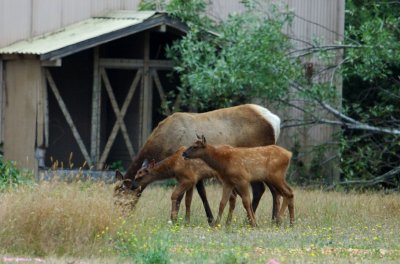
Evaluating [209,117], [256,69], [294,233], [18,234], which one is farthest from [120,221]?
[256,69]

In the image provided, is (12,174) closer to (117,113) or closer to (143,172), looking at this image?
(143,172)

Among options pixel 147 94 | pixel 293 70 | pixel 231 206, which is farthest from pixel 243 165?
pixel 147 94

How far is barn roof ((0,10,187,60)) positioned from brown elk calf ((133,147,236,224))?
4.86 metres

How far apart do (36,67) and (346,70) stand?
620 cm

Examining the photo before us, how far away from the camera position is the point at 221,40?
23.0 metres

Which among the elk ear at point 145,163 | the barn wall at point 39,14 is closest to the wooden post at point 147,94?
the barn wall at point 39,14

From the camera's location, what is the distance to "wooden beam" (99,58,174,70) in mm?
23703

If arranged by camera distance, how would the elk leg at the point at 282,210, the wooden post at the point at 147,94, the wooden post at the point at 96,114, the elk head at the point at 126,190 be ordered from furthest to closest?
1. the wooden post at the point at 147,94
2. the wooden post at the point at 96,114
3. the elk leg at the point at 282,210
4. the elk head at the point at 126,190

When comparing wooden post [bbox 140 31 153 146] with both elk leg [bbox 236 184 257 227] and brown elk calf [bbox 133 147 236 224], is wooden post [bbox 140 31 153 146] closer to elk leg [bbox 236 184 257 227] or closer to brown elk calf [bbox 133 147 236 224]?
brown elk calf [bbox 133 147 236 224]

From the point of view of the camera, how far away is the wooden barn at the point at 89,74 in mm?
22188

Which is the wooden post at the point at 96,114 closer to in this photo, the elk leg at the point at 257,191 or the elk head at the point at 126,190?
the elk head at the point at 126,190

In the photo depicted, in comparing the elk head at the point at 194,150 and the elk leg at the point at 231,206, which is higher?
the elk head at the point at 194,150

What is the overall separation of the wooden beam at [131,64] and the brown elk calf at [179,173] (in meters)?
6.54

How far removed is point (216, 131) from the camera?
61.6 ft
